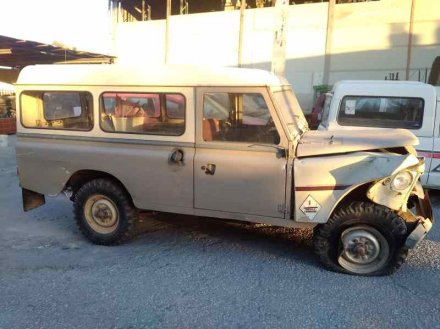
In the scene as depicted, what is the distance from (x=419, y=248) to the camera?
15.7ft

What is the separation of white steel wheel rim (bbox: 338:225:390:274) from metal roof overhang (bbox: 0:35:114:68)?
1124 cm

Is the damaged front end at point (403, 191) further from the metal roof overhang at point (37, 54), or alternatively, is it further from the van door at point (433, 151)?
the metal roof overhang at point (37, 54)

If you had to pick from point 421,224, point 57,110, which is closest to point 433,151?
point 421,224

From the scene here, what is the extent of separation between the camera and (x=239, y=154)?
4.26m

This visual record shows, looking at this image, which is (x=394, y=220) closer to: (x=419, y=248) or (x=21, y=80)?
(x=419, y=248)

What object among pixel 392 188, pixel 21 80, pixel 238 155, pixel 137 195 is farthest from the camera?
pixel 21 80

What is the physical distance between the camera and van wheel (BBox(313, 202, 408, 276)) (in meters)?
3.99

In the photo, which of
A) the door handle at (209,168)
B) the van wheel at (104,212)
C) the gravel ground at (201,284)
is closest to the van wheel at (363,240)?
the gravel ground at (201,284)

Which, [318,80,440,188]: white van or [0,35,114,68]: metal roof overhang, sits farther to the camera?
[0,35,114,68]: metal roof overhang

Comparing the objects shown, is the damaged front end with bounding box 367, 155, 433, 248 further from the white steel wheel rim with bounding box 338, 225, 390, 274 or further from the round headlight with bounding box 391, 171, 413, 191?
the white steel wheel rim with bounding box 338, 225, 390, 274

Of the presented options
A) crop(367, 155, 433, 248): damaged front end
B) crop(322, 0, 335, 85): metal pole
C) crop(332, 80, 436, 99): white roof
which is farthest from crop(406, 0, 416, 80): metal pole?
crop(367, 155, 433, 248): damaged front end

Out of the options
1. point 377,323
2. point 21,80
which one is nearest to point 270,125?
point 377,323

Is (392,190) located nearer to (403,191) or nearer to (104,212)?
(403,191)

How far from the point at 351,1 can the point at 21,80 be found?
13752 millimetres
